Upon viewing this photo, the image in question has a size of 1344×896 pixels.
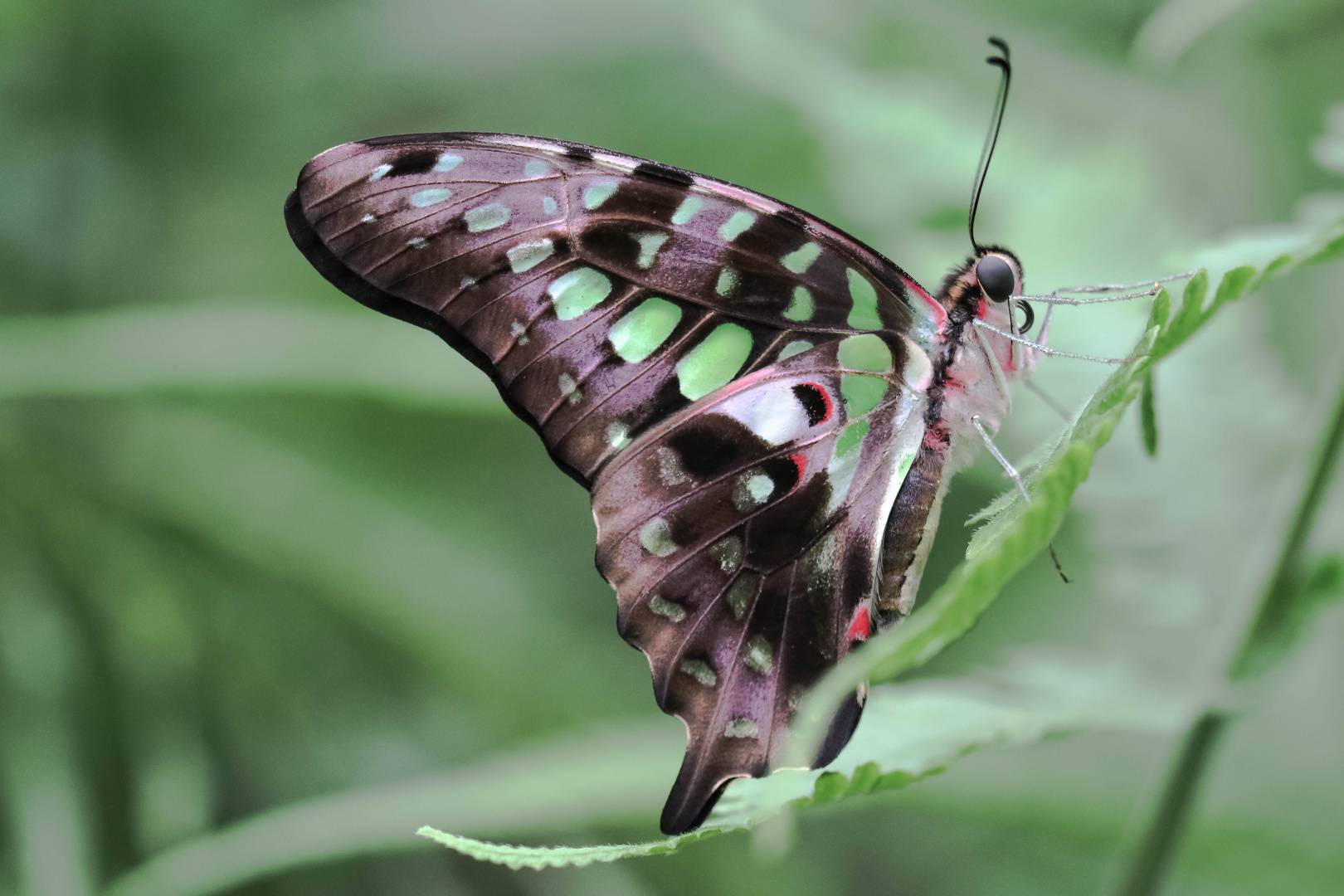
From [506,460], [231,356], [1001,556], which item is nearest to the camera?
[1001,556]

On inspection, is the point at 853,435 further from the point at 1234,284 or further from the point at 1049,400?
the point at 1234,284

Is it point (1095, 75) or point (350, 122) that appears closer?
point (1095, 75)

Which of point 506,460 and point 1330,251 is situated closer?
point 1330,251

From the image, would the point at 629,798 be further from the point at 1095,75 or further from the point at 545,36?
the point at 545,36

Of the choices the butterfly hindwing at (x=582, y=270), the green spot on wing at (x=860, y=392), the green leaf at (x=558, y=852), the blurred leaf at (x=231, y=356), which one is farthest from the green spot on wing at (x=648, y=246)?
the blurred leaf at (x=231, y=356)

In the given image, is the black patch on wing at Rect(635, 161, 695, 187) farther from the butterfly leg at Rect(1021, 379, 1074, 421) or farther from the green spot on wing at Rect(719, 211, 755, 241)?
the butterfly leg at Rect(1021, 379, 1074, 421)

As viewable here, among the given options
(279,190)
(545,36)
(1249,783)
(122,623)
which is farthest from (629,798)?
(545,36)

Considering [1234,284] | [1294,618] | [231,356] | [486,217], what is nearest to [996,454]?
[1294,618]
